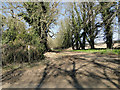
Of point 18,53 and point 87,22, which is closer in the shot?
point 18,53

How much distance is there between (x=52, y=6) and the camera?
9203mm

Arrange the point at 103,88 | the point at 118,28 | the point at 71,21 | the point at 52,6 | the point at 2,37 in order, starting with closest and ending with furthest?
1. the point at 103,88
2. the point at 2,37
3. the point at 118,28
4. the point at 52,6
5. the point at 71,21

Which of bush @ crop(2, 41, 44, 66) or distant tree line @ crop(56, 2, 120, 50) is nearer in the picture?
bush @ crop(2, 41, 44, 66)

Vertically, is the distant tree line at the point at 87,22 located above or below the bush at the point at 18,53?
above

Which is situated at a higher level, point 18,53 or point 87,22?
point 87,22

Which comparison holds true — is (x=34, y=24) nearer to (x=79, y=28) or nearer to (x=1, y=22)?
(x=1, y=22)

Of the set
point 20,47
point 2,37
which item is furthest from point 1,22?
point 20,47

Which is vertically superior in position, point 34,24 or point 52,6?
point 52,6

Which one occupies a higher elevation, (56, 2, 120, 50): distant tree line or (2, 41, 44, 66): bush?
(56, 2, 120, 50): distant tree line

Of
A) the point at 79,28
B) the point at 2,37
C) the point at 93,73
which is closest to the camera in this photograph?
the point at 93,73

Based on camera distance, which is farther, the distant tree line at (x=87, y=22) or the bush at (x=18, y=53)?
Result: the distant tree line at (x=87, y=22)

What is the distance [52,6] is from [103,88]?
890 centimetres

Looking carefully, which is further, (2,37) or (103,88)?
(2,37)


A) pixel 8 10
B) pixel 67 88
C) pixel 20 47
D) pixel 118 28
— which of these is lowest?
pixel 67 88
